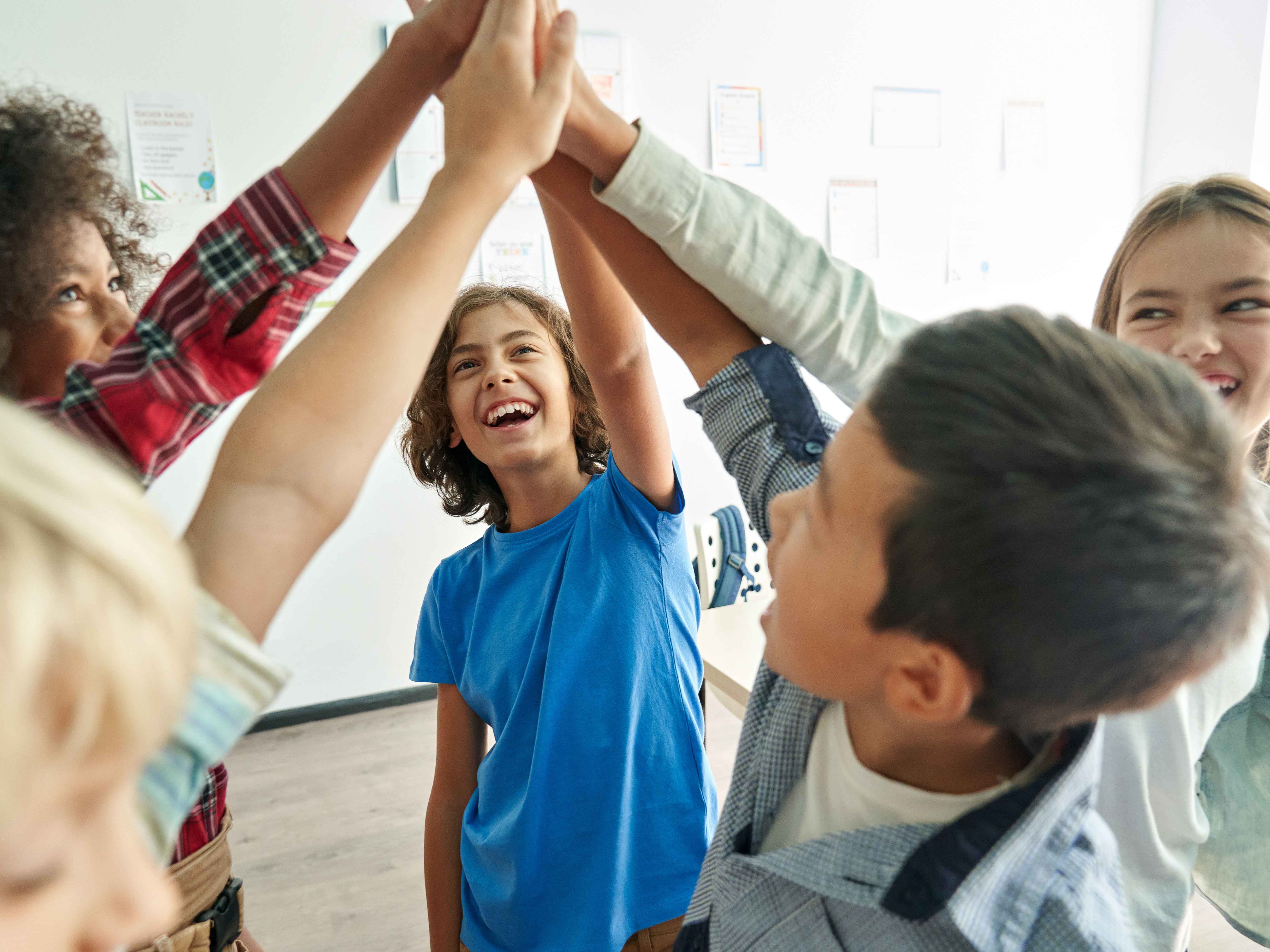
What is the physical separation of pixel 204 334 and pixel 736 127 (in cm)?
294

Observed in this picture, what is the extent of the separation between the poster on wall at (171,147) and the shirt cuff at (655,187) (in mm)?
2460

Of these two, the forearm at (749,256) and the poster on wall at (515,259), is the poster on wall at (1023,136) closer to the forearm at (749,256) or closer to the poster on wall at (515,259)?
the poster on wall at (515,259)

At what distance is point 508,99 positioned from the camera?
0.54 metres

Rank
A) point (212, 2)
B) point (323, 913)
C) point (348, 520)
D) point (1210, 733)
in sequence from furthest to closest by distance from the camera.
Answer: point (348, 520)
point (212, 2)
point (323, 913)
point (1210, 733)

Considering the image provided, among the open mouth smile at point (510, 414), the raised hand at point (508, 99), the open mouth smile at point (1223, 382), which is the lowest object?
the open mouth smile at point (510, 414)

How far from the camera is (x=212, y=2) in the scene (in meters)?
2.59

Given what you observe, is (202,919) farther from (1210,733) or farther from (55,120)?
(1210,733)

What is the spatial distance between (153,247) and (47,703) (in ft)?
8.79

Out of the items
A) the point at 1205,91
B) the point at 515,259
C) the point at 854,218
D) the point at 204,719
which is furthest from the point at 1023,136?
the point at 204,719

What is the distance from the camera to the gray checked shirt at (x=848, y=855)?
0.56 m

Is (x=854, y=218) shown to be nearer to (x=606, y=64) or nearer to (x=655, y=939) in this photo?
(x=606, y=64)

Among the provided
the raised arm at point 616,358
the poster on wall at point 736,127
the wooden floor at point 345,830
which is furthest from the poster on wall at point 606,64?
the raised arm at point 616,358

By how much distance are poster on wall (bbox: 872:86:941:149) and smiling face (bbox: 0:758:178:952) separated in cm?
361

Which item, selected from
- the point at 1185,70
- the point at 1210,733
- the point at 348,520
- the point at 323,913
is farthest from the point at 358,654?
the point at 1185,70
